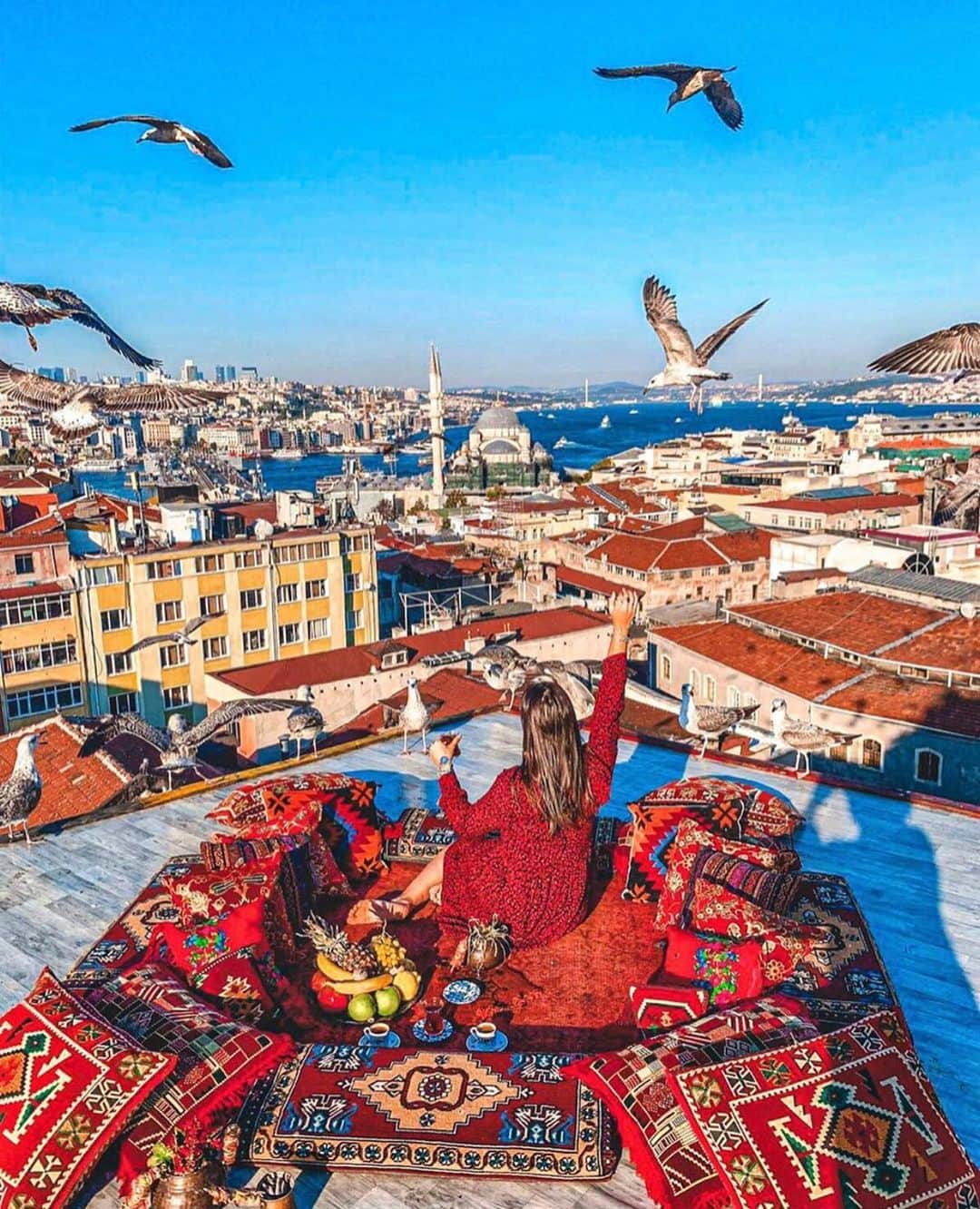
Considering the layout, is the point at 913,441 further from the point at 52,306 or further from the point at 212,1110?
the point at 212,1110

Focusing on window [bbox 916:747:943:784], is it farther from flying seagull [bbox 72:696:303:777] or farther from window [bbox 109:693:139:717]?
window [bbox 109:693:139:717]

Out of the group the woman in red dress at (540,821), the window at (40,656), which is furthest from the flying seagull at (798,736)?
the window at (40,656)

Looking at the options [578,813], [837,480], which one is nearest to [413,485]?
[837,480]

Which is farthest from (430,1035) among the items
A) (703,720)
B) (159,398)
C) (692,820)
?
(159,398)

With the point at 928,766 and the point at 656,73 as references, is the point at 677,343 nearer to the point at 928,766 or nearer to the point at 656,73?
the point at 656,73

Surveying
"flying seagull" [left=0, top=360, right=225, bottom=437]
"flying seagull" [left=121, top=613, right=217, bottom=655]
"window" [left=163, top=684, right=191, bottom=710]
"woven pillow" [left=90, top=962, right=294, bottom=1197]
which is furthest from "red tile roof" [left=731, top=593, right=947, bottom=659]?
"woven pillow" [left=90, top=962, right=294, bottom=1197]

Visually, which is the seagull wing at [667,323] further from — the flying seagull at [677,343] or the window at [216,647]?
the window at [216,647]
